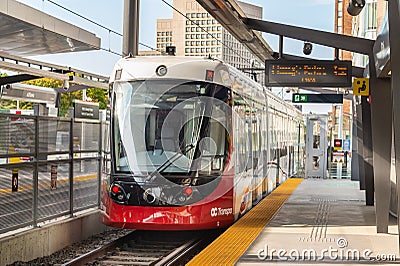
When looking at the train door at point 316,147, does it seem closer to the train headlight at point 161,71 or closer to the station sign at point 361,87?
the station sign at point 361,87

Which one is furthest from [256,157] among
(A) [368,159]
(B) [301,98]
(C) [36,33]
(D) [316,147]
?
(D) [316,147]

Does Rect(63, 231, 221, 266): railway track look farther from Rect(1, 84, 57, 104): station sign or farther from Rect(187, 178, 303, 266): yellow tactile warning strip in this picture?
Rect(1, 84, 57, 104): station sign

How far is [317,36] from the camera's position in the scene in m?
14.6

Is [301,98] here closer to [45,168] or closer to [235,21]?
[235,21]

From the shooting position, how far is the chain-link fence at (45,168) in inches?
394

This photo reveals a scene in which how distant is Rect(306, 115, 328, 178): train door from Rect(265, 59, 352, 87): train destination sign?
10.7 meters

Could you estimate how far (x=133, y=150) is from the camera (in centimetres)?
1134

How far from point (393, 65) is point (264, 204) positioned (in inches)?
338

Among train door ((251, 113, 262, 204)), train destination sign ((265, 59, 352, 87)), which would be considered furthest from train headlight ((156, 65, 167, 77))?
train destination sign ((265, 59, 352, 87))

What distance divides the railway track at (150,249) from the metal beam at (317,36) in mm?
4532

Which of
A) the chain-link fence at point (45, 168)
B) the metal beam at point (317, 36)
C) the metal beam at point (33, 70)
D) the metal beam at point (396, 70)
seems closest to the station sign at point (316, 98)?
the metal beam at point (33, 70)

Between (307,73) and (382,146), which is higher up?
(307,73)

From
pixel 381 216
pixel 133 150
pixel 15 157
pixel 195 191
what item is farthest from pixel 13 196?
pixel 381 216

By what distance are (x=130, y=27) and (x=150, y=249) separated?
19.9 ft
